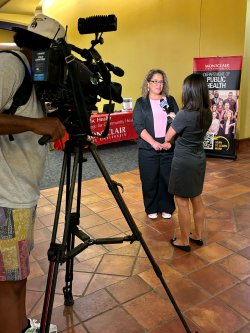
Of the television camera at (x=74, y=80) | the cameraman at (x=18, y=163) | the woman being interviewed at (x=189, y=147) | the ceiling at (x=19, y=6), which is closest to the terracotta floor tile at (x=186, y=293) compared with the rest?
the woman being interviewed at (x=189, y=147)

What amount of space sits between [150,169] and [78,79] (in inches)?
73.3

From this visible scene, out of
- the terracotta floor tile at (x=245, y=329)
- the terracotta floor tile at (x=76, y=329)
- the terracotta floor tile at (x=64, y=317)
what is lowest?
the terracotta floor tile at (x=76, y=329)

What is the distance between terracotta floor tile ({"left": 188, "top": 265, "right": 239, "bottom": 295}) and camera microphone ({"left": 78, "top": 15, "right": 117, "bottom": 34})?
1.60 m

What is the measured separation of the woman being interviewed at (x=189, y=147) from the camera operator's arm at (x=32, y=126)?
126 centimetres

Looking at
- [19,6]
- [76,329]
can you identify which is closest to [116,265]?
[76,329]

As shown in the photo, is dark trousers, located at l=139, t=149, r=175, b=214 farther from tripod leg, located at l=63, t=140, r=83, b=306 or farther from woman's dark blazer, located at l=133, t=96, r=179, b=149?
tripod leg, located at l=63, t=140, r=83, b=306

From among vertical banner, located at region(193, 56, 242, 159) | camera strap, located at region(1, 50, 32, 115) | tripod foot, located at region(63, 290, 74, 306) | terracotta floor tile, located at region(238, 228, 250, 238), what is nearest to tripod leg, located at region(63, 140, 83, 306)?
tripod foot, located at region(63, 290, 74, 306)

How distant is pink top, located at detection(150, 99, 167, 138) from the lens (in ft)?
9.14

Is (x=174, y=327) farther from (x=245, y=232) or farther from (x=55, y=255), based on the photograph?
(x=245, y=232)

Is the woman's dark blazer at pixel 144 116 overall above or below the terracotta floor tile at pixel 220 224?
above

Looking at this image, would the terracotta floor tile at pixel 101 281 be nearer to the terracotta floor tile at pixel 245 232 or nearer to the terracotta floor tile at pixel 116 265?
the terracotta floor tile at pixel 116 265

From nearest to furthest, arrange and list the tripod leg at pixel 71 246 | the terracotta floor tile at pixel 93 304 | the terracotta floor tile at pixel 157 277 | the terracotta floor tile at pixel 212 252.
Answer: the tripod leg at pixel 71 246, the terracotta floor tile at pixel 93 304, the terracotta floor tile at pixel 157 277, the terracotta floor tile at pixel 212 252

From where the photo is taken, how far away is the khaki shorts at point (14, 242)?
117 cm

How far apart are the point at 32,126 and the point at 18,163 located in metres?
0.18
